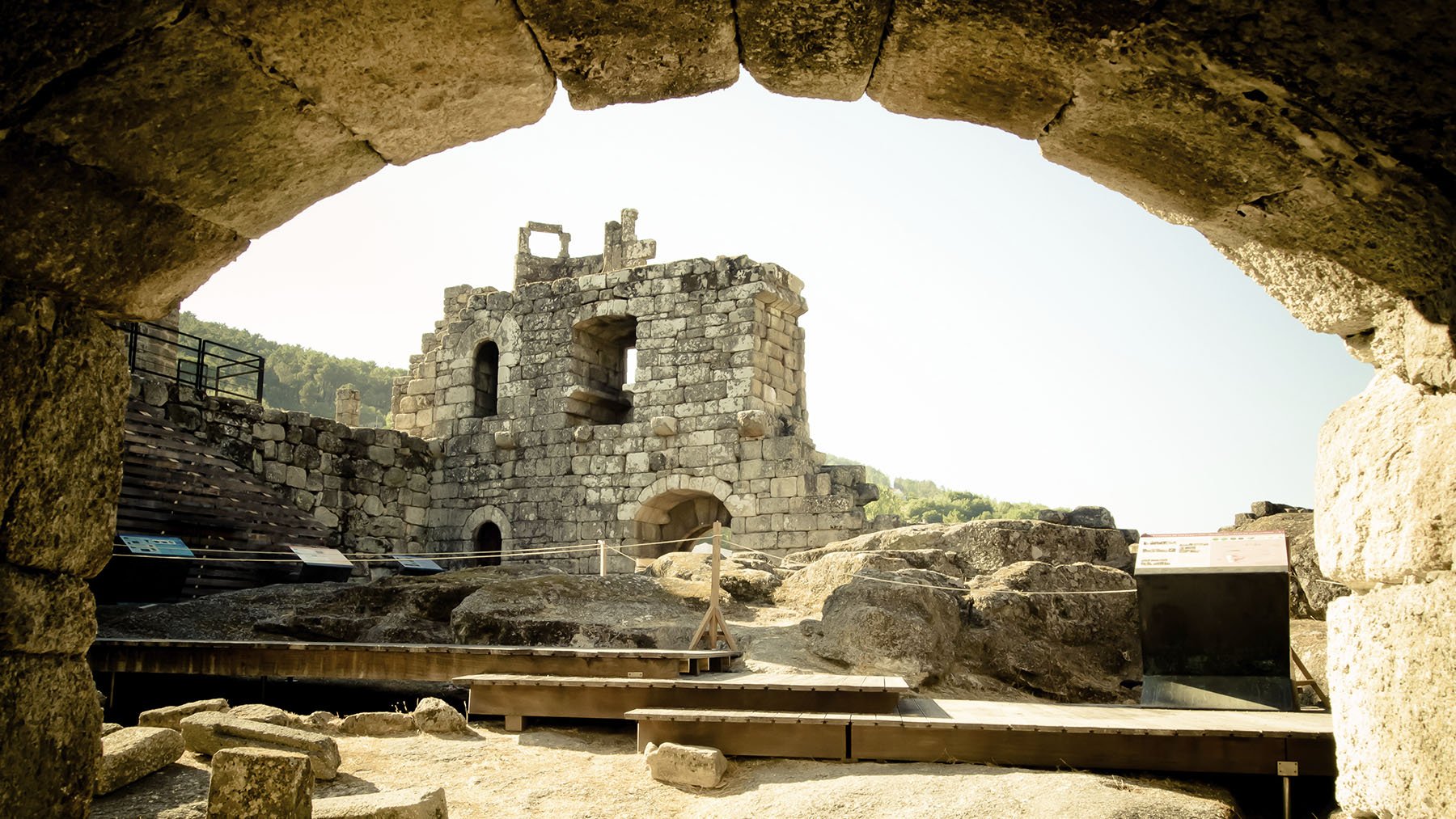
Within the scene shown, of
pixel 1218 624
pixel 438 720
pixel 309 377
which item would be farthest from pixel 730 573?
pixel 309 377

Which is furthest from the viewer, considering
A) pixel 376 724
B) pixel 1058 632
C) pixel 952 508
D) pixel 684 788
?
pixel 952 508

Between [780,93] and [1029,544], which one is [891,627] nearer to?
[1029,544]

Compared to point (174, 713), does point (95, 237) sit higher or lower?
higher

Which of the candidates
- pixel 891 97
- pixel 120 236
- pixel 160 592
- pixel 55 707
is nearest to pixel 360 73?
pixel 120 236

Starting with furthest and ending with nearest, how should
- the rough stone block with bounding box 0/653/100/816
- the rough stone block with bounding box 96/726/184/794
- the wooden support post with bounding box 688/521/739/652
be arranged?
the wooden support post with bounding box 688/521/739/652
the rough stone block with bounding box 96/726/184/794
the rough stone block with bounding box 0/653/100/816

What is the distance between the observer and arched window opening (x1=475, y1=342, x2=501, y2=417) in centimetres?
1620

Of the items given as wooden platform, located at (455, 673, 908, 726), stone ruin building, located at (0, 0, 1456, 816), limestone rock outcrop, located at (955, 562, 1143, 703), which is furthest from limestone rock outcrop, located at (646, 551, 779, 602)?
stone ruin building, located at (0, 0, 1456, 816)

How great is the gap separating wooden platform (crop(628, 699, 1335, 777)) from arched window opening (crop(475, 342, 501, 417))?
11318 millimetres

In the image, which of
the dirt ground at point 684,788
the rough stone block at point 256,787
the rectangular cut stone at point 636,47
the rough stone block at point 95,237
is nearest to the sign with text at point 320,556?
the dirt ground at point 684,788

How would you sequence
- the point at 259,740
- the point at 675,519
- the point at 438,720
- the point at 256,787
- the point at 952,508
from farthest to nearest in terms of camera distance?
the point at 952,508
the point at 675,519
the point at 438,720
the point at 259,740
the point at 256,787

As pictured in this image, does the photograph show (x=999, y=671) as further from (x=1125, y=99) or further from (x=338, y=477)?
(x=338, y=477)

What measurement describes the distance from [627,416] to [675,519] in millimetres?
1824

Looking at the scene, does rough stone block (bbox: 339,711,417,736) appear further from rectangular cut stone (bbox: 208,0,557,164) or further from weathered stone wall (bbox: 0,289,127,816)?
rectangular cut stone (bbox: 208,0,557,164)

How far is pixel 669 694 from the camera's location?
5984 millimetres
